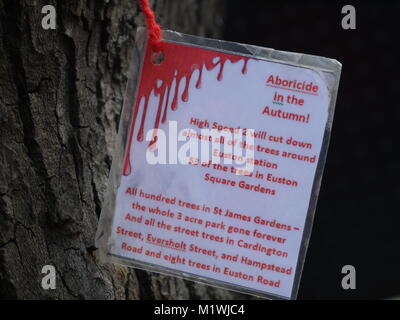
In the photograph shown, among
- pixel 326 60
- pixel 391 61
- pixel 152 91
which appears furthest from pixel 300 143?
pixel 391 61

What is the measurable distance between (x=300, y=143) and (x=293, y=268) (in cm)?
21

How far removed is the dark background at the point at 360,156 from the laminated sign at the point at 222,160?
168 cm

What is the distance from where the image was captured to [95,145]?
1231 millimetres

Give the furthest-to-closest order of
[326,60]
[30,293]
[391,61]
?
1. [391,61]
2. [30,293]
3. [326,60]

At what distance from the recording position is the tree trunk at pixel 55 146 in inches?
44.2

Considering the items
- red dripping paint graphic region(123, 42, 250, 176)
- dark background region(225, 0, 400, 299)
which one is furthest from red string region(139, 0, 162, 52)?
dark background region(225, 0, 400, 299)

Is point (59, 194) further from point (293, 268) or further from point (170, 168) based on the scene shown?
point (293, 268)

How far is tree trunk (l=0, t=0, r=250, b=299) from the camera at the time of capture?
1.12 metres

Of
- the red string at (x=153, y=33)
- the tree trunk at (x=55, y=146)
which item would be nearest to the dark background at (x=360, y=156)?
the tree trunk at (x=55, y=146)

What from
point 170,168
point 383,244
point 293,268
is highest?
point 170,168

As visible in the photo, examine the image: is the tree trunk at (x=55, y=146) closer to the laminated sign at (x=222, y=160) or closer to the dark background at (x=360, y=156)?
the laminated sign at (x=222, y=160)

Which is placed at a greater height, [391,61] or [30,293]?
[391,61]

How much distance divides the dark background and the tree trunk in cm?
160

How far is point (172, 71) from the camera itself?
1.07m
